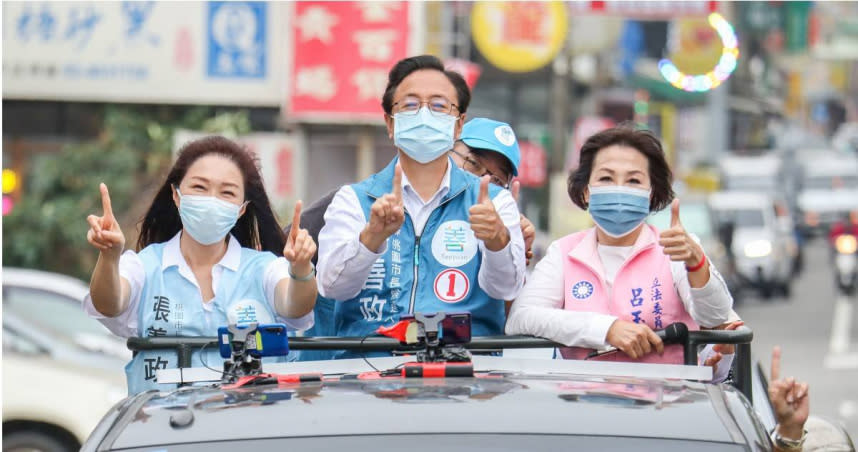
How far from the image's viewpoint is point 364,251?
4.23 meters

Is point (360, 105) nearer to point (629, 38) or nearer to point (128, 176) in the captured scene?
point (128, 176)

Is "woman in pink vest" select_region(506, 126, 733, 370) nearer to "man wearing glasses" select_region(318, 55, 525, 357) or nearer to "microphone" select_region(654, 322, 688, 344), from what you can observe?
"microphone" select_region(654, 322, 688, 344)

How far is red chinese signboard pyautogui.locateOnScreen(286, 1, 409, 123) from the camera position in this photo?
831 inches

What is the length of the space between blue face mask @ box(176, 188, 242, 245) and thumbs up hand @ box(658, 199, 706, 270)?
4.26ft

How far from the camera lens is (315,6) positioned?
21.6 metres

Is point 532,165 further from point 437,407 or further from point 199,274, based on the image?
point 437,407

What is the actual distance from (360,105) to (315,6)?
59.6 inches

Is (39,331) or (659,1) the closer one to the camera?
(39,331)

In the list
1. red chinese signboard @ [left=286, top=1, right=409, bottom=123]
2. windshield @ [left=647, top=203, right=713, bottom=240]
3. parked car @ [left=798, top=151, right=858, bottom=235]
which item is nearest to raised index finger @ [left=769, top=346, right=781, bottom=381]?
red chinese signboard @ [left=286, top=1, right=409, bottom=123]

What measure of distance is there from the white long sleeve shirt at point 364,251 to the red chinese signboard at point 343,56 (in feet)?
53.3

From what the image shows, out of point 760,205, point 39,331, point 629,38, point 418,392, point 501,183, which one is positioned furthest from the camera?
point 629,38

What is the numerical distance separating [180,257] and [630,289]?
52.3 inches

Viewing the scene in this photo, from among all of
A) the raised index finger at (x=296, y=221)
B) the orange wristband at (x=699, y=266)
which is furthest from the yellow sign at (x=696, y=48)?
the raised index finger at (x=296, y=221)

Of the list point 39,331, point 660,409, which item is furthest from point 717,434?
point 39,331
